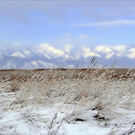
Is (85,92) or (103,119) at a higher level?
(85,92)

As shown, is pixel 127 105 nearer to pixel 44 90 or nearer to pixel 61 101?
pixel 61 101

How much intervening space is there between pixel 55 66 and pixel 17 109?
6.98 feet

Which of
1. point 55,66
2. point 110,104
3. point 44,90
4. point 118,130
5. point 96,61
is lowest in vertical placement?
point 118,130

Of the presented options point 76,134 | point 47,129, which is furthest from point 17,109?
point 76,134

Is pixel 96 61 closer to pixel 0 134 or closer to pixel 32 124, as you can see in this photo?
pixel 32 124

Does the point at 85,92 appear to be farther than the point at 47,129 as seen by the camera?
Yes

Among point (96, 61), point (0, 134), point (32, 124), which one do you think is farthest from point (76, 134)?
point (96, 61)

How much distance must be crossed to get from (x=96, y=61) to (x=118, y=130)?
2.24 meters

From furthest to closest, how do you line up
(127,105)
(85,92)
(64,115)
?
(85,92) → (127,105) → (64,115)

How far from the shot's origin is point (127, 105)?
4.25 meters

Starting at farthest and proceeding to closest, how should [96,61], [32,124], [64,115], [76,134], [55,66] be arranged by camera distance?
1. [55,66]
2. [96,61]
3. [64,115]
4. [32,124]
5. [76,134]

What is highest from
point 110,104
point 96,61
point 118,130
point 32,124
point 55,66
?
point 55,66

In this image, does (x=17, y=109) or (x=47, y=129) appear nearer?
(x=47, y=129)

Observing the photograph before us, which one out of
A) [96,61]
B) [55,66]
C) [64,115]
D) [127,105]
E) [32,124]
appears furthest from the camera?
[55,66]
